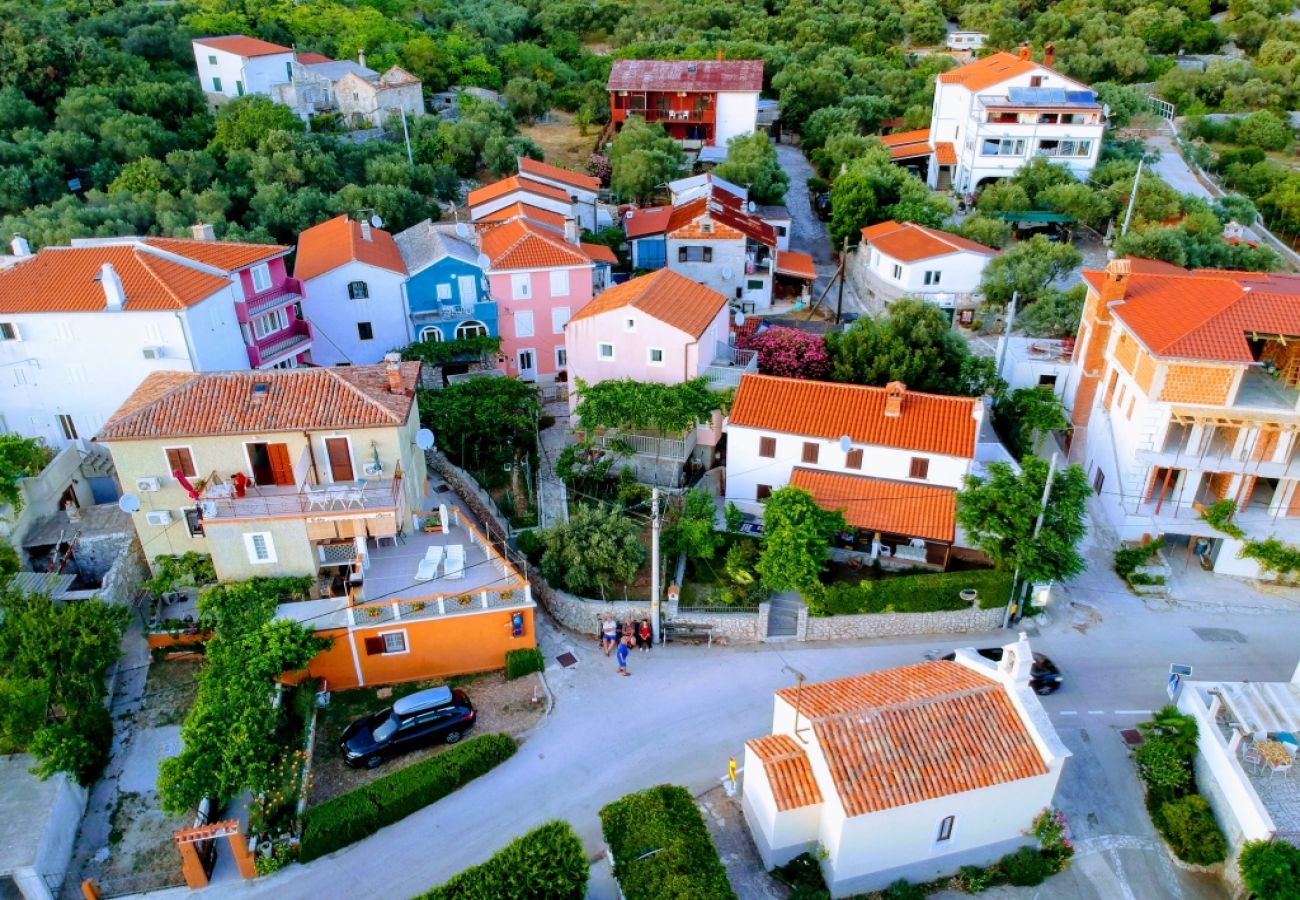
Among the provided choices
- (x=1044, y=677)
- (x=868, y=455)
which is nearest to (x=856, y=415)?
(x=868, y=455)

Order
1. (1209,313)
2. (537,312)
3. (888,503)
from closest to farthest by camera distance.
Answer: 1. (888,503)
2. (1209,313)
3. (537,312)

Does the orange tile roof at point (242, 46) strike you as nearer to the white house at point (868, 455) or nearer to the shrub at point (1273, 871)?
the white house at point (868, 455)

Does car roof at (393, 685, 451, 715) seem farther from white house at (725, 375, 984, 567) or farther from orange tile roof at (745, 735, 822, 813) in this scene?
white house at (725, 375, 984, 567)

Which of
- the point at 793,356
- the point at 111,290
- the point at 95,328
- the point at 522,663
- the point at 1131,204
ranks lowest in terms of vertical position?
the point at 522,663

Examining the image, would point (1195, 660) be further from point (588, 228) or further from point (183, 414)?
point (588, 228)

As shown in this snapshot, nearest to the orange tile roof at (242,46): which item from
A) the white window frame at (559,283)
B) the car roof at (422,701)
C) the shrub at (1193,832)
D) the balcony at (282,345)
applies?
the balcony at (282,345)

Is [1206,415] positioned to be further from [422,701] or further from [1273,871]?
[422,701]
